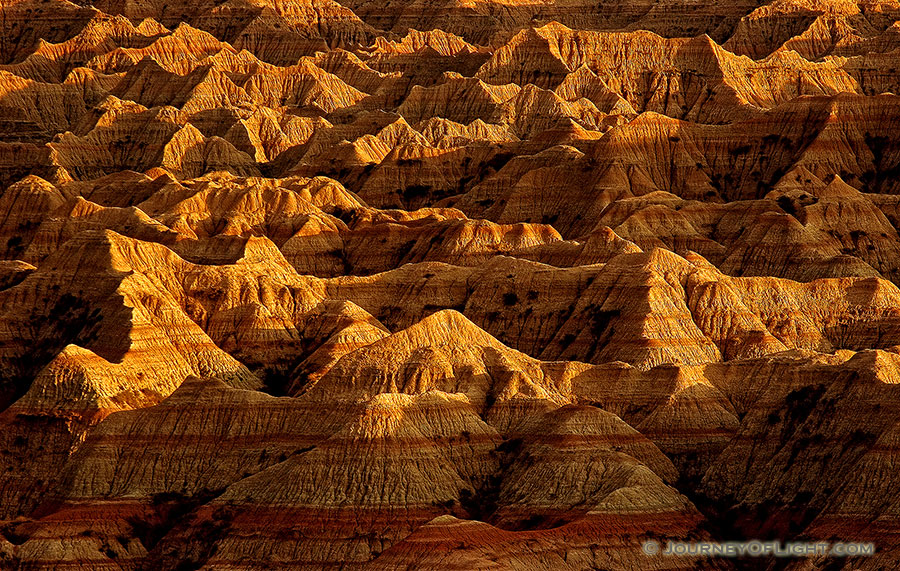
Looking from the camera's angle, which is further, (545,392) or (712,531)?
(545,392)

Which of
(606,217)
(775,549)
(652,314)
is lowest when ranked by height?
(606,217)

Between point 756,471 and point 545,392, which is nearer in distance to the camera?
point 756,471

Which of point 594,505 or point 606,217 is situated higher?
point 594,505

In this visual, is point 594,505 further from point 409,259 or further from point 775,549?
point 409,259

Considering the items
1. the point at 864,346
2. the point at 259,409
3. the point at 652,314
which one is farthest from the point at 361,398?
the point at 864,346

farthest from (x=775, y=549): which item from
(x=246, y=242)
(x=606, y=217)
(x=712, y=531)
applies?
(x=606, y=217)

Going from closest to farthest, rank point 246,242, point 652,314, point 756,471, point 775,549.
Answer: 1. point 775,549
2. point 756,471
3. point 652,314
4. point 246,242

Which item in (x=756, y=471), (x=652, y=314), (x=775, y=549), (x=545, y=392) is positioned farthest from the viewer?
(x=652, y=314)

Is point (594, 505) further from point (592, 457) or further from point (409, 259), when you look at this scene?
point (409, 259)

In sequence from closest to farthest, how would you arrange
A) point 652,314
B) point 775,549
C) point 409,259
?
point 775,549, point 652,314, point 409,259
